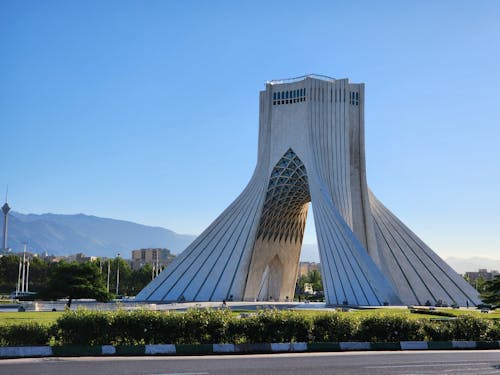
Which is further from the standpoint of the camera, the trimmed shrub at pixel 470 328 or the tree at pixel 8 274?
the tree at pixel 8 274

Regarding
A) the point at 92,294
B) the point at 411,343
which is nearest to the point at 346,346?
the point at 411,343

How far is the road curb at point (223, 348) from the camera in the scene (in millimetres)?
15305

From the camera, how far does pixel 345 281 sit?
1563 inches

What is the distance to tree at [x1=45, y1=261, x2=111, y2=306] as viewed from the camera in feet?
116

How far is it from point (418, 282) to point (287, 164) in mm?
14268

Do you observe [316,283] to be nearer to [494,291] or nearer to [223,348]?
[494,291]

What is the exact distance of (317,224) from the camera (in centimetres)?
4528

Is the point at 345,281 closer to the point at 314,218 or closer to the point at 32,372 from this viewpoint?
the point at 314,218

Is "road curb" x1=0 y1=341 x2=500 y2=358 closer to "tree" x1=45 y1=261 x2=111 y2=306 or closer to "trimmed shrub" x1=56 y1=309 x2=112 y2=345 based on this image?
"trimmed shrub" x1=56 y1=309 x2=112 y2=345

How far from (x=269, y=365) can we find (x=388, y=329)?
20.3ft

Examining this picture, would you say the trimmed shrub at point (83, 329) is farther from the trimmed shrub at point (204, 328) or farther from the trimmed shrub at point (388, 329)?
the trimmed shrub at point (388, 329)

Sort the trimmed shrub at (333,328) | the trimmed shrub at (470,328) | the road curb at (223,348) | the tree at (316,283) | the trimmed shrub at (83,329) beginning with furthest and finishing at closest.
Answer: the tree at (316,283) → the trimmed shrub at (470,328) → the trimmed shrub at (333,328) → the trimmed shrub at (83,329) → the road curb at (223,348)

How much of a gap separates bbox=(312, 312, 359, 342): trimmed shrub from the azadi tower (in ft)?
67.2

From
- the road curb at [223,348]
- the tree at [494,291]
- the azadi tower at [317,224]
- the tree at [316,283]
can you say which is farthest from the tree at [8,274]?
the road curb at [223,348]
